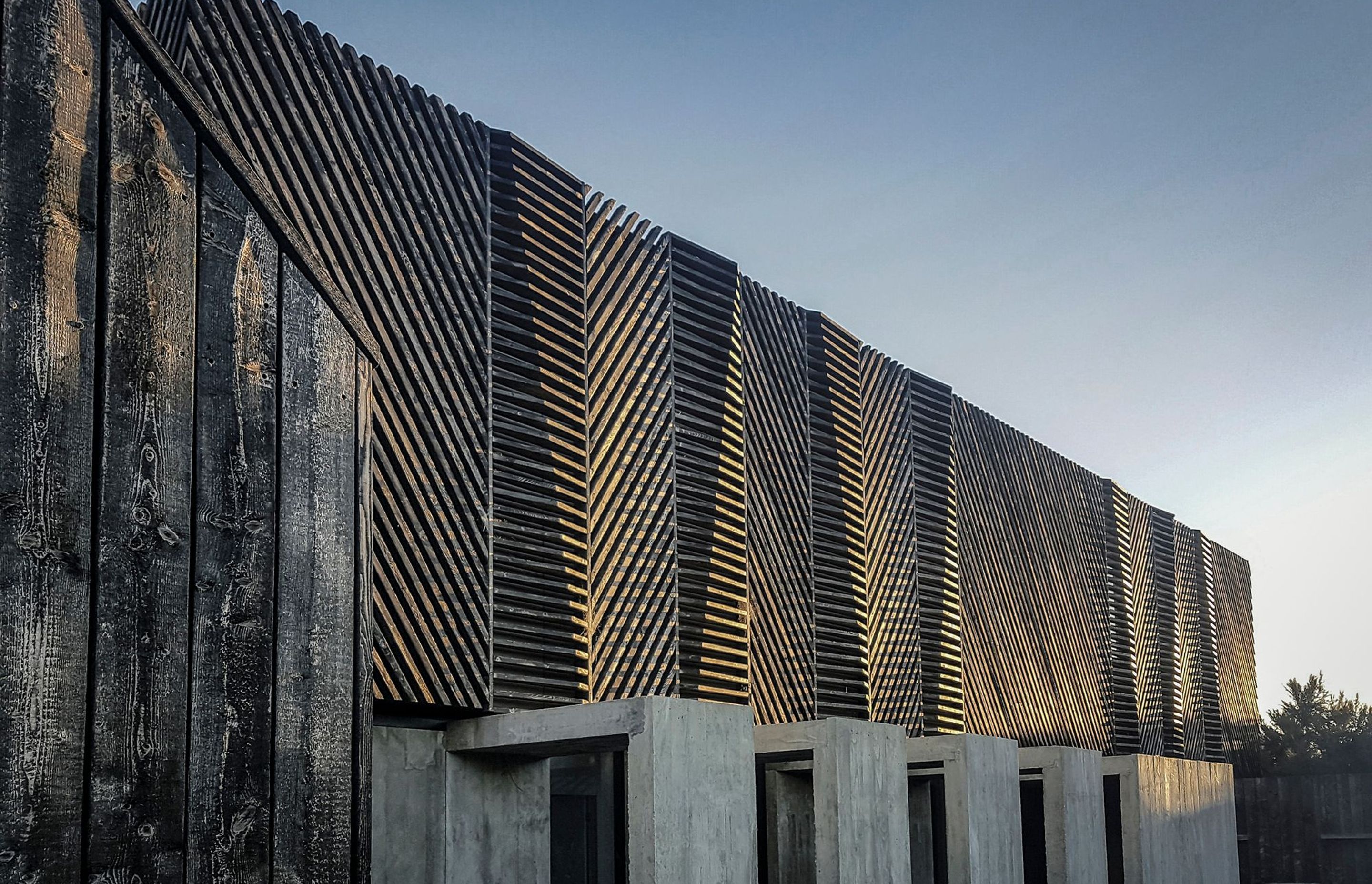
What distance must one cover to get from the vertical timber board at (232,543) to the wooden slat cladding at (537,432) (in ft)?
19.6

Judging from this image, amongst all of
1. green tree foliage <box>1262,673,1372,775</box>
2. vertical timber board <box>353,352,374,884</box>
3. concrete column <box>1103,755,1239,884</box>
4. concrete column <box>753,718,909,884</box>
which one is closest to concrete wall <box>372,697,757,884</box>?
concrete column <box>753,718,909,884</box>

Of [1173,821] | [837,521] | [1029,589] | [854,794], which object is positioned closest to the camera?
[854,794]

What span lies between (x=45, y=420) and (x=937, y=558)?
1211 cm

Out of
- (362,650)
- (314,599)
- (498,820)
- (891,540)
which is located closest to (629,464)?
(498,820)

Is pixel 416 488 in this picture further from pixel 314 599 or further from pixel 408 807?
pixel 314 599

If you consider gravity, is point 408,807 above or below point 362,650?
below

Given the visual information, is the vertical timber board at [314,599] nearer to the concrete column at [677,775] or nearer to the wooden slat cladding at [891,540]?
the concrete column at [677,775]

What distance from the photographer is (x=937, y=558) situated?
1339 cm

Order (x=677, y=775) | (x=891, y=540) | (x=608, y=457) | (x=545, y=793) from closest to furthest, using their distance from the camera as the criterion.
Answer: (x=677, y=775) → (x=545, y=793) → (x=608, y=457) → (x=891, y=540)

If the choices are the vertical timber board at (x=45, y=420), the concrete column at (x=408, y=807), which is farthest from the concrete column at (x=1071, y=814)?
the vertical timber board at (x=45, y=420)

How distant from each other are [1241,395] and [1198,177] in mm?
4302

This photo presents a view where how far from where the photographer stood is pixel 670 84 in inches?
444

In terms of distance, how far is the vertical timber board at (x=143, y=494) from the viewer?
1878mm

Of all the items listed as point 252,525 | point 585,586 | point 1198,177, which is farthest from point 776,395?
point 252,525
